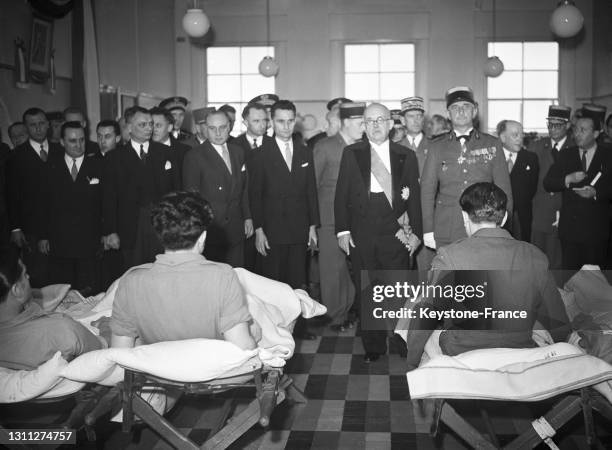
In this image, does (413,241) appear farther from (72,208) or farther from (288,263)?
(72,208)

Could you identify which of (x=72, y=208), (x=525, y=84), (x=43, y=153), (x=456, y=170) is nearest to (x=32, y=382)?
(x=456, y=170)

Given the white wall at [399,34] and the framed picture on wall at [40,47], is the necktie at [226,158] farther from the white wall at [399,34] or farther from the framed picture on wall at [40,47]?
the white wall at [399,34]

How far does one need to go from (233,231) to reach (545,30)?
295 inches

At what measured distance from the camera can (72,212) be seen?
5.08 m

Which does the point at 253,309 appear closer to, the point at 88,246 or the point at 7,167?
the point at 88,246

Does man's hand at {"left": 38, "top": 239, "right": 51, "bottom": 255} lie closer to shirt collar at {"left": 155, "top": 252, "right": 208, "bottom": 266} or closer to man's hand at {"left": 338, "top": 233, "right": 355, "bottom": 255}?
man's hand at {"left": 338, "top": 233, "right": 355, "bottom": 255}

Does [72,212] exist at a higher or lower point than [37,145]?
lower

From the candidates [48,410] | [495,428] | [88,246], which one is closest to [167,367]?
[48,410]

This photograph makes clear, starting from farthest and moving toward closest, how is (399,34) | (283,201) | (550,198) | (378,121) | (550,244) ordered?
(399,34)
(550,244)
(550,198)
(283,201)
(378,121)

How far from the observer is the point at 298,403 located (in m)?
3.57

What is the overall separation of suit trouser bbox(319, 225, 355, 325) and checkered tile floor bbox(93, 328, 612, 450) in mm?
914

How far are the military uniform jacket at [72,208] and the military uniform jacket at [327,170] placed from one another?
1.65 meters

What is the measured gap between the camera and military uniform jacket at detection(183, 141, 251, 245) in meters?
4.80

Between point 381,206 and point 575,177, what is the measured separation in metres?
1.86
